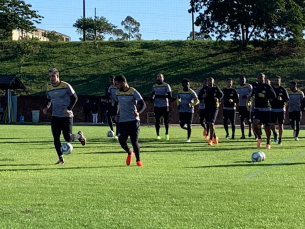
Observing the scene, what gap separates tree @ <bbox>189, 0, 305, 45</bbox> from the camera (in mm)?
55719

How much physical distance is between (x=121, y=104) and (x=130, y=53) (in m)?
51.8

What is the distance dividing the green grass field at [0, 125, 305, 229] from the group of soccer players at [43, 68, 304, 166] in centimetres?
80

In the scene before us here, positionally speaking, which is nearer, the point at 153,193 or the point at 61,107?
the point at 153,193

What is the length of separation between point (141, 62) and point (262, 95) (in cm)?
4353

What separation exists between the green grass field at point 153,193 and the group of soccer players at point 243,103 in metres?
3.33

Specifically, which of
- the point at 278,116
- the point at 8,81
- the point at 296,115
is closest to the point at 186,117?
the point at 278,116

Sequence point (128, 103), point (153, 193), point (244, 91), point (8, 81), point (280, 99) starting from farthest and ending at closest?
point (8, 81) → point (244, 91) → point (280, 99) → point (128, 103) → point (153, 193)

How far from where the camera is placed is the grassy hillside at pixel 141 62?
54062 mm

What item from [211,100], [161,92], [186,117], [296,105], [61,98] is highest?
[161,92]

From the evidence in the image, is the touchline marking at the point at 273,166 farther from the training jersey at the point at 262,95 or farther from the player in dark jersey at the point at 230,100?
the player in dark jersey at the point at 230,100

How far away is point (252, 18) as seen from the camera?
5644cm

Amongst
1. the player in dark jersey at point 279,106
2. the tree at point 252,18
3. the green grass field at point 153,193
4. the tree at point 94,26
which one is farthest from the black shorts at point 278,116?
the tree at point 94,26

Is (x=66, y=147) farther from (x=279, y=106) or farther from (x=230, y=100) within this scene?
(x=230, y=100)

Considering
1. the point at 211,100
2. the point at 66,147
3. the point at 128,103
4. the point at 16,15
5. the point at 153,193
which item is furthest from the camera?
the point at 16,15
